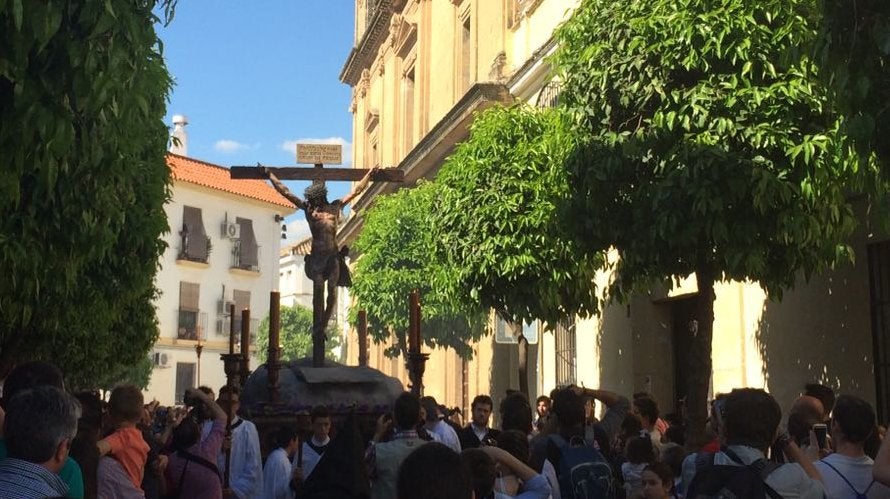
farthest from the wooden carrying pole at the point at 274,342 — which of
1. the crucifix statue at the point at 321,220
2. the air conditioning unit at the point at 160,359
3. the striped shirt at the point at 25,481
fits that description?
the air conditioning unit at the point at 160,359

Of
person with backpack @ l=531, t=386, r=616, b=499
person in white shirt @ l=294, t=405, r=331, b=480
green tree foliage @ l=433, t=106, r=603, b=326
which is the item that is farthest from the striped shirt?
green tree foliage @ l=433, t=106, r=603, b=326

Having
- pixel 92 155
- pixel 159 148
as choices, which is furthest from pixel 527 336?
pixel 92 155

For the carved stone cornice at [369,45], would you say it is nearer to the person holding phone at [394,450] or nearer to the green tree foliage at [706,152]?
the green tree foliage at [706,152]

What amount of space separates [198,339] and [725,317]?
3536 centimetres

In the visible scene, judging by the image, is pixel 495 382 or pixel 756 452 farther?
pixel 495 382

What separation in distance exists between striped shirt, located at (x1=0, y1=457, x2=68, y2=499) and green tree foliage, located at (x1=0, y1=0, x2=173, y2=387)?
1879mm

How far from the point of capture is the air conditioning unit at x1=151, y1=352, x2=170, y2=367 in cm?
4597

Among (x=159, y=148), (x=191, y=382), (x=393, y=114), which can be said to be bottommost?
(x=191, y=382)

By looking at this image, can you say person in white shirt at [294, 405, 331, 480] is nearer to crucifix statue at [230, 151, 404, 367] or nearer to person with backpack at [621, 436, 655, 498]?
person with backpack at [621, 436, 655, 498]

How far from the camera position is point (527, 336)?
669 inches

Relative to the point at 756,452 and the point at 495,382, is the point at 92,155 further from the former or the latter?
the point at 495,382

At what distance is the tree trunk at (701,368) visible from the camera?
1085cm

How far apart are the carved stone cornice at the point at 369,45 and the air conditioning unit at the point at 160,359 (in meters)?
14.1

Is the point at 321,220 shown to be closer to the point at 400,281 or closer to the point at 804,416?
the point at 804,416
